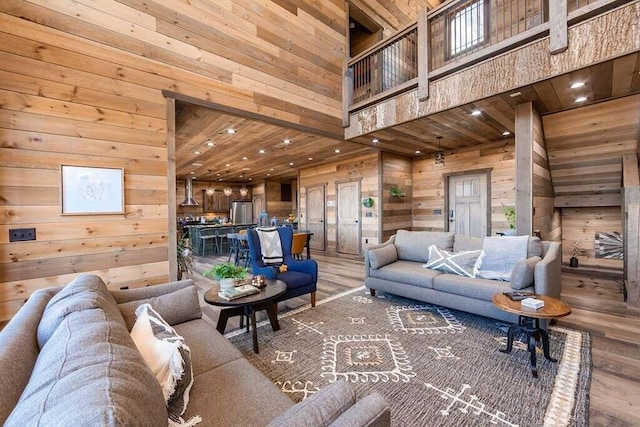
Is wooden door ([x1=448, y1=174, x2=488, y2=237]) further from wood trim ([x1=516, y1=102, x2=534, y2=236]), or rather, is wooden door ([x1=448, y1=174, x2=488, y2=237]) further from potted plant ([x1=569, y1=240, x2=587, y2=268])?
wood trim ([x1=516, y1=102, x2=534, y2=236])

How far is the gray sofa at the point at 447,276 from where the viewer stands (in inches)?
110

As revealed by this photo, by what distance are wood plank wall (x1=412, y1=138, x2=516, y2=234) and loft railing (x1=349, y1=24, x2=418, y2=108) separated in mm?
2278

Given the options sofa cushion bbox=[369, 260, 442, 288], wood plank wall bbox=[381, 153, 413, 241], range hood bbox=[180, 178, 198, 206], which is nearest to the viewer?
sofa cushion bbox=[369, 260, 442, 288]

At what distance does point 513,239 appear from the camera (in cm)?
325

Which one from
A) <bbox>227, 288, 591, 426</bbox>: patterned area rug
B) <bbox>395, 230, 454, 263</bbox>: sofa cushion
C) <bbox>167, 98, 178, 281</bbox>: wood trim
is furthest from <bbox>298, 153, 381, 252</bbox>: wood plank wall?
<bbox>167, 98, 178, 281</bbox>: wood trim

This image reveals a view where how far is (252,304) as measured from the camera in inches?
98.4

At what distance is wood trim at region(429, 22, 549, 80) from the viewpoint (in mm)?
3057

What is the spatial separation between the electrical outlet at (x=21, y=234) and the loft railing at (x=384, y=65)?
4745 mm

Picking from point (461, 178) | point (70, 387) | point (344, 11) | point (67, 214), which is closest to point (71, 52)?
point (67, 214)

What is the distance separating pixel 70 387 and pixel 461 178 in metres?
7.29

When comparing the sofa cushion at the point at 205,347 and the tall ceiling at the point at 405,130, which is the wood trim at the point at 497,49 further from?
the sofa cushion at the point at 205,347

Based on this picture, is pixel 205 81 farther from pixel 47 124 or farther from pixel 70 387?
pixel 70 387

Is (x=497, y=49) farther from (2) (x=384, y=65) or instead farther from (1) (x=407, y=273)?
(1) (x=407, y=273)

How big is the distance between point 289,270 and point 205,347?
1.99m
